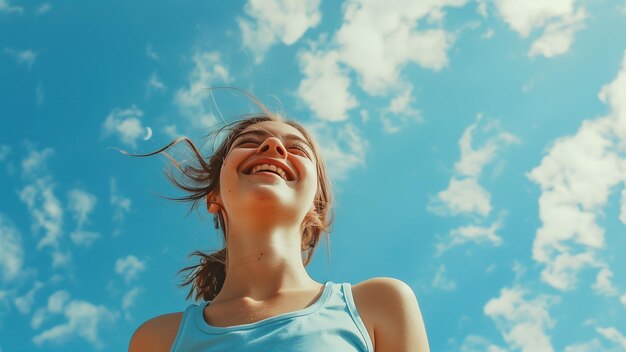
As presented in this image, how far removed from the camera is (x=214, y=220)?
18.1 feet

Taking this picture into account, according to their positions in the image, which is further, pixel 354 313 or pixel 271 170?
pixel 271 170

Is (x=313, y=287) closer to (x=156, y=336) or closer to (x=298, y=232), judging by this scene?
(x=298, y=232)

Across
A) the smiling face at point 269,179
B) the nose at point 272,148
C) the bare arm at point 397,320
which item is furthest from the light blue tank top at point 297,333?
the nose at point 272,148

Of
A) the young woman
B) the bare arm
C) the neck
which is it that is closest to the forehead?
the young woman

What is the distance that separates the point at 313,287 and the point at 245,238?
23.8 inches

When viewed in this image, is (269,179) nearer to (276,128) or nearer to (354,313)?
(276,128)

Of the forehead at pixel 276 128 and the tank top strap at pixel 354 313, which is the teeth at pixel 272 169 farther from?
the tank top strap at pixel 354 313

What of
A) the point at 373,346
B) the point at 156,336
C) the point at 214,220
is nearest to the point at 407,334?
the point at 373,346

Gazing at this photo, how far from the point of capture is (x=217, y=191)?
5.05 meters

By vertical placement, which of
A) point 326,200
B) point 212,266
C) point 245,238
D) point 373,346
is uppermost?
point 326,200

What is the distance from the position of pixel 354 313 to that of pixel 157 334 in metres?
1.27

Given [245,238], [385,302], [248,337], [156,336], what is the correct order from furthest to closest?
1. [245,238]
2. [156,336]
3. [385,302]
4. [248,337]

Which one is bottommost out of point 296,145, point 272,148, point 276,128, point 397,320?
point 397,320

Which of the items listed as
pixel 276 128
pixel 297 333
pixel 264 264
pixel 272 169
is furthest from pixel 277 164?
pixel 297 333
